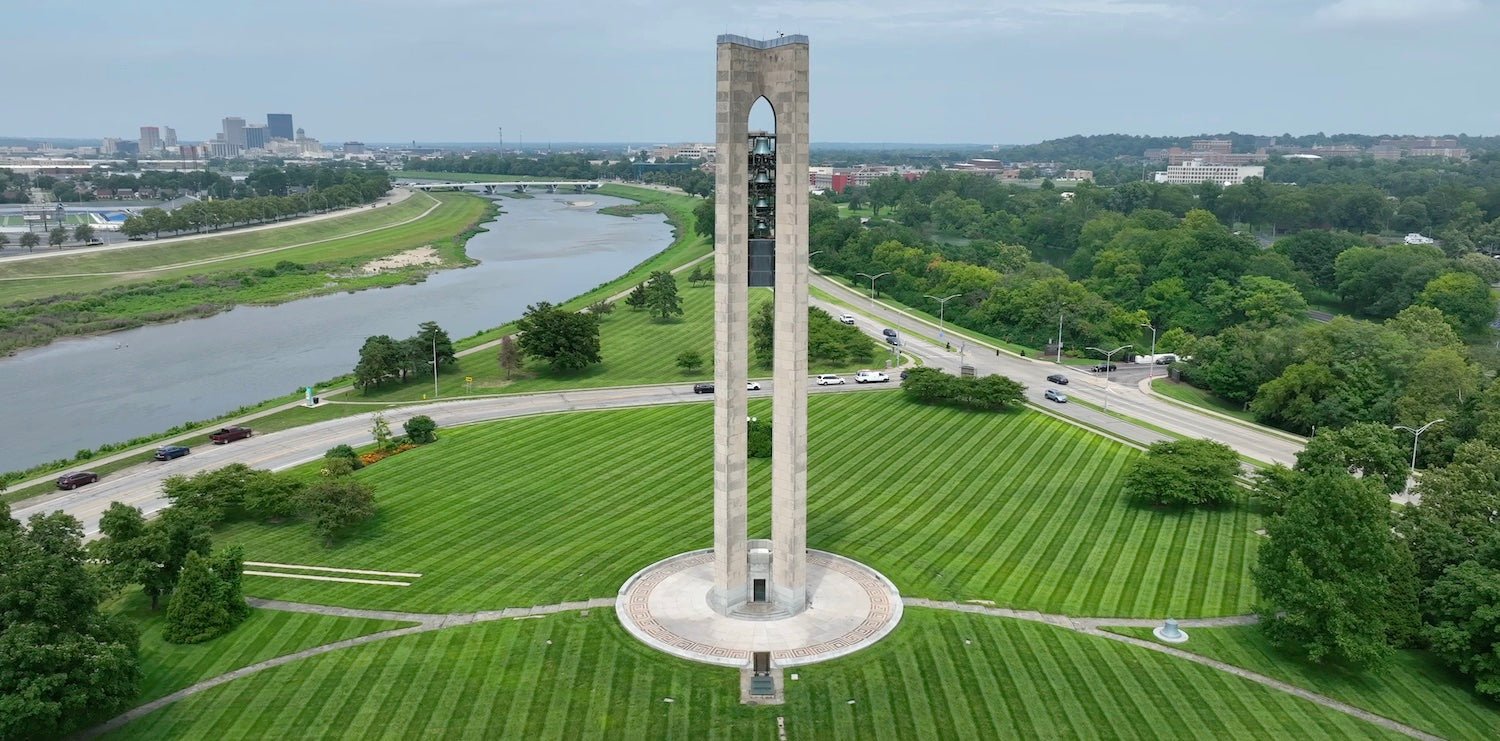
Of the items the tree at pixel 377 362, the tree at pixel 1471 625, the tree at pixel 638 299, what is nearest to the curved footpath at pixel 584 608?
the tree at pixel 1471 625

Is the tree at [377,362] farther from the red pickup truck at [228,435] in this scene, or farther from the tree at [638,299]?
the tree at [638,299]

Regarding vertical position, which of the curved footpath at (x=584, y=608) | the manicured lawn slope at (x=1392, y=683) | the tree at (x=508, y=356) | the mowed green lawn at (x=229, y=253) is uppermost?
the mowed green lawn at (x=229, y=253)

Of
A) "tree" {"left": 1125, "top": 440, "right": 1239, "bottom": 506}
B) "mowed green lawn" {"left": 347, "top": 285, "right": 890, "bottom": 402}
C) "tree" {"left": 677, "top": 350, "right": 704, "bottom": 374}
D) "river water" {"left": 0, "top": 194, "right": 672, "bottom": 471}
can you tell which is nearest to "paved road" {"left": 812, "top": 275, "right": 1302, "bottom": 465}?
"mowed green lawn" {"left": 347, "top": 285, "right": 890, "bottom": 402}

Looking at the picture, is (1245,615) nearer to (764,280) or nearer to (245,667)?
(764,280)

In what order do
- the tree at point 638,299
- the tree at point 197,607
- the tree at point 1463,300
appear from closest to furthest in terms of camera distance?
the tree at point 197,607 → the tree at point 1463,300 → the tree at point 638,299

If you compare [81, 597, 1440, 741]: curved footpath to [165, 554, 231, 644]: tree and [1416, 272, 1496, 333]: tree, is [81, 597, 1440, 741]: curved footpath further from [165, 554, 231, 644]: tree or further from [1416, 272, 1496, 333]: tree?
[1416, 272, 1496, 333]: tree

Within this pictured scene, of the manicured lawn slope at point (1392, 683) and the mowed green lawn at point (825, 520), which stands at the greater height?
the mowed green lawn at point (825, 520)
